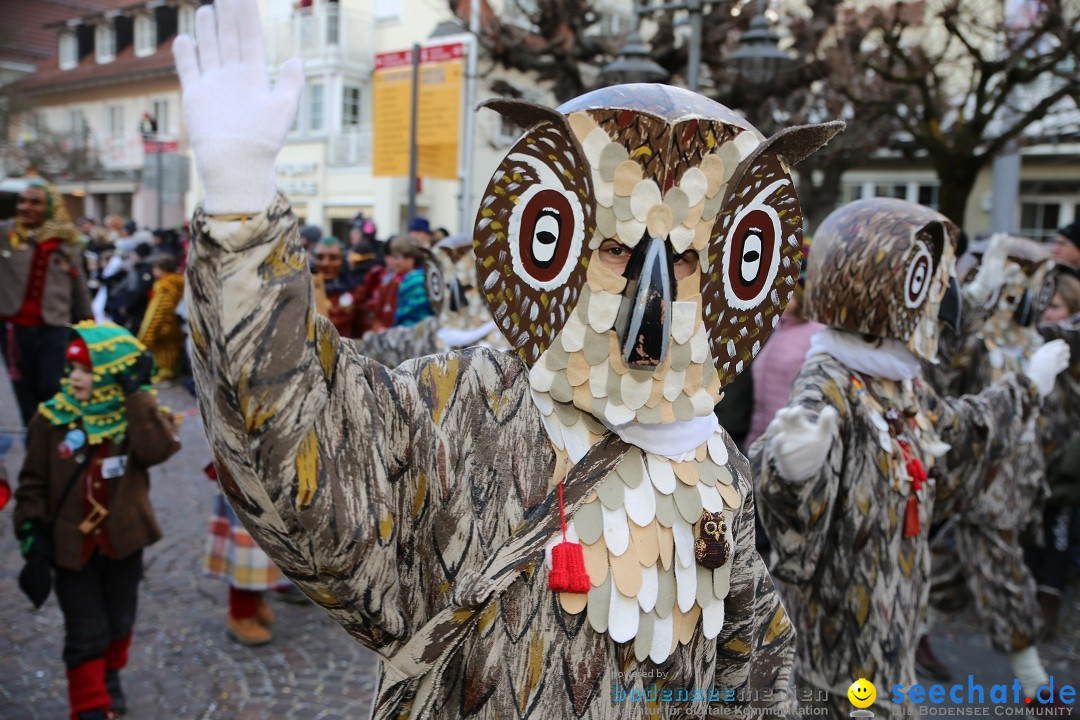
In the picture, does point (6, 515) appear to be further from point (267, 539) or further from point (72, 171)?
point (72, 171)

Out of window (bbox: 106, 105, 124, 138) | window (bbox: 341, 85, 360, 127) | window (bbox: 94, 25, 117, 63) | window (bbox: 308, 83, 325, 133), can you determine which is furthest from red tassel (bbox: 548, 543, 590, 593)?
window (bbox: 94, 25, 117, 63)

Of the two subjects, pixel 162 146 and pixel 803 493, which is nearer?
pixel 803 493

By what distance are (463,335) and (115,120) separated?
2989cm

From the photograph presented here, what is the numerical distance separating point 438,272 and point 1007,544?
10.2ft

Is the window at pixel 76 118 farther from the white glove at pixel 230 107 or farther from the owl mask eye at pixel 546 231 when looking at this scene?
the white glove at pixel 230 107

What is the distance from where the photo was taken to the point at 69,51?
31953 millimetres

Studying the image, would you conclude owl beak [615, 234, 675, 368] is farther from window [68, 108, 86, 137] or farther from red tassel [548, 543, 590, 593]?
window [68, 108, 86, 137]

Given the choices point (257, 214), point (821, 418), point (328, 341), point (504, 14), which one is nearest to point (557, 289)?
point (328, 341)

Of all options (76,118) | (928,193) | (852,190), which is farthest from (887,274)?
(76,118)

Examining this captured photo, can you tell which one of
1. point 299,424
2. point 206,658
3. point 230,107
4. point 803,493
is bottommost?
point 206,658

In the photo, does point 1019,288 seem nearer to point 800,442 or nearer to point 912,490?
point 912,490

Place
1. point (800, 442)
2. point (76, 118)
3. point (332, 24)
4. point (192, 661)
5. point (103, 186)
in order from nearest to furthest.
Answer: point (800, 442)
point (192, 661)
point (332, 24)
point (103, 186)
point (76, 118)

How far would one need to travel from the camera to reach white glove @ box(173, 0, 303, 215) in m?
1.12

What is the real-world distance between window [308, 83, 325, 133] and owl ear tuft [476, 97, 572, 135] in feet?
78.2
